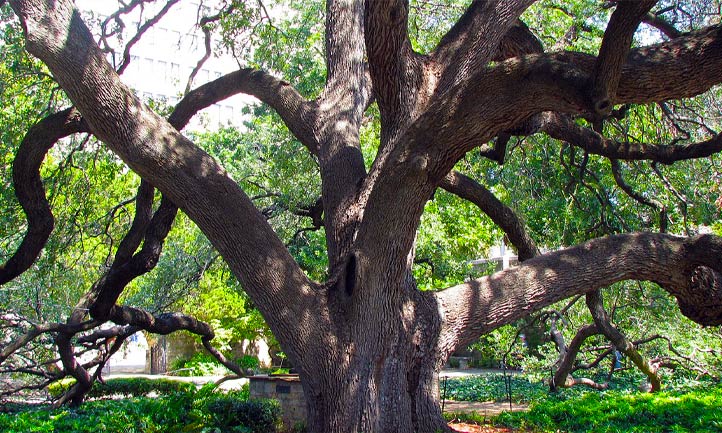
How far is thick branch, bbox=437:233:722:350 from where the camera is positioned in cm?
496

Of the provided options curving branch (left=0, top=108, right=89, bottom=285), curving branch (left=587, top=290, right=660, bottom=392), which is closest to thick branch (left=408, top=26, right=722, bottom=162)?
curving branch (left=587, top=290, right=660, bottom=392)

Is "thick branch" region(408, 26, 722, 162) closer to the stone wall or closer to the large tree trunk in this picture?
the large tree trunk

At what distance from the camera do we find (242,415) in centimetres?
818

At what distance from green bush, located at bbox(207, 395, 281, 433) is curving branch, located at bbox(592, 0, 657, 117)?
6108 millimetres

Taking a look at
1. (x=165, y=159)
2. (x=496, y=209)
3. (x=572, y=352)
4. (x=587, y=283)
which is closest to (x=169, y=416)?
(x=165, y=159)

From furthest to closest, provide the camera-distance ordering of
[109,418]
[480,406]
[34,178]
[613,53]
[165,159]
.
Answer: [480,406] → [109,418] → [34,178] → [165,159] → [613,53]

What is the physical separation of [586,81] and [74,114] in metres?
4.58

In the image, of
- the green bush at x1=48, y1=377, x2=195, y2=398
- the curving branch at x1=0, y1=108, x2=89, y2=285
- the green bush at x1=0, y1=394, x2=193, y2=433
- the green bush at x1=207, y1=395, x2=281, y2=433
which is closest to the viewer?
the curving branch at x1=0, y1=108, x2=89, y2=285

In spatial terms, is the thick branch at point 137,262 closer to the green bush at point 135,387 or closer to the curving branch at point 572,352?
the curving branch at point 572,352

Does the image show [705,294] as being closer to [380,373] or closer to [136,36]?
[380,373]

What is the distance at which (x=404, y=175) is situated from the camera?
442cm

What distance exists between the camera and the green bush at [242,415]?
8.06 metres

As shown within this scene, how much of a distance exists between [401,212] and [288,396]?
5.59m

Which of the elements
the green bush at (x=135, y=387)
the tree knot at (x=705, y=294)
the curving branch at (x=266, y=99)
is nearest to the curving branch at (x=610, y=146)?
the tree knot at (x=705, y=294)
